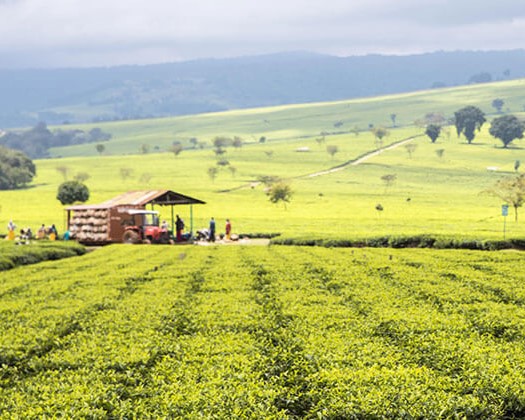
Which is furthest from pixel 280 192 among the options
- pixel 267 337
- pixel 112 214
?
pixel 267 337

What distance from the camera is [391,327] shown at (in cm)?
1898

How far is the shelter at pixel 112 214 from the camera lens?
6220 centimetres

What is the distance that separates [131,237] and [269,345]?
4578 centimetres

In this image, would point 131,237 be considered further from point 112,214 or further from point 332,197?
point 332,197

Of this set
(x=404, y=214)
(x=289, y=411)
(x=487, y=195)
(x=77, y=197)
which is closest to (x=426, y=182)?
(x=487, y=195)

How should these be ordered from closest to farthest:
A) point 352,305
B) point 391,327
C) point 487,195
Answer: point 391,327, point 352,305, point 487,195

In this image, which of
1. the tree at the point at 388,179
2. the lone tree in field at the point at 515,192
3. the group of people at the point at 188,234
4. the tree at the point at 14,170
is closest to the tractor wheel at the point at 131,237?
the group of people at the point at 188,234

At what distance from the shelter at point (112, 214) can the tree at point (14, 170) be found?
115146 mm

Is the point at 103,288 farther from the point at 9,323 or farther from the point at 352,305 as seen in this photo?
the point at 352,305

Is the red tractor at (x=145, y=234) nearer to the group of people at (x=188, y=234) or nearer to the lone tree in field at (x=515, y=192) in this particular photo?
the group of people at (x=188, y=234)

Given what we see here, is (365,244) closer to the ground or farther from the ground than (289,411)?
closer to the ground

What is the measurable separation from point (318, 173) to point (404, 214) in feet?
255

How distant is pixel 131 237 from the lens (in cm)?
6181

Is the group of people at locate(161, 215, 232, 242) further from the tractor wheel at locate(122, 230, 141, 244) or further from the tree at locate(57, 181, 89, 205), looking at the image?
the tree at locate(57, 181, 89, 205)
